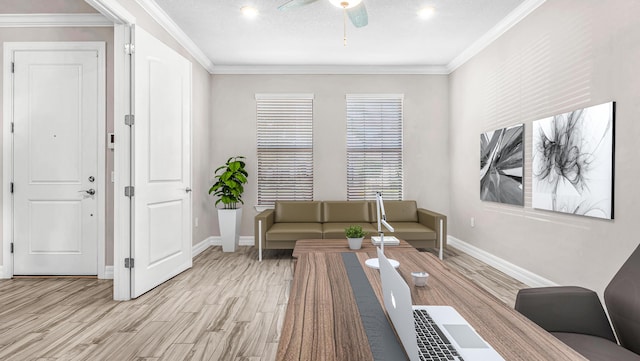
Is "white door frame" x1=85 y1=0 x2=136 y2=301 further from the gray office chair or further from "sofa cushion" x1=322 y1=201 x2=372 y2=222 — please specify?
the gray office chair

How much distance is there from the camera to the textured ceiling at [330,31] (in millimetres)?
3355

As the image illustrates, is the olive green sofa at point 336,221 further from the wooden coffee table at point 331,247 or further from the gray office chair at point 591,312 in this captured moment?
the gray office chair at point 591,312

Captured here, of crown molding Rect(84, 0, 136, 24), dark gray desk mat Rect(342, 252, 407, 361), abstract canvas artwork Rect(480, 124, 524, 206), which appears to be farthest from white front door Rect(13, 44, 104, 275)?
abstract canvas artwork Rect(480, 124, 524, 206)

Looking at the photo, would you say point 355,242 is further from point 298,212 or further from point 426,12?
point 426,12

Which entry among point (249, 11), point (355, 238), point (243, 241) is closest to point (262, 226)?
point (243, 241)

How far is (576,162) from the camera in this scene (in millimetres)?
2633

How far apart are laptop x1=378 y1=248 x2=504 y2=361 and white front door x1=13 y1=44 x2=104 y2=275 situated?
3676 mm

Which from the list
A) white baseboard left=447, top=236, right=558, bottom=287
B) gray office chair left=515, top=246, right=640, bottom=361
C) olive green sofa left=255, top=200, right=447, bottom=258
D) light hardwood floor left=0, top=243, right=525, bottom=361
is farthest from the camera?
olive green sofa left=255, top=200, right=447, bottom=258

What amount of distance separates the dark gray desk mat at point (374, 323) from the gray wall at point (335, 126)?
367cm

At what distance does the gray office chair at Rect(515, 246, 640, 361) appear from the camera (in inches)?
50.0

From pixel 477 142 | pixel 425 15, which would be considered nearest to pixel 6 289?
pixel 425 15

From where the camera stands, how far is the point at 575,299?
4.60 feet

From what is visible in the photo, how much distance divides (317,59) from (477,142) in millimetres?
2584

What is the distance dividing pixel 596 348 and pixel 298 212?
3.85 m
